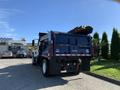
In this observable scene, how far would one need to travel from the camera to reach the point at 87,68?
11750mm

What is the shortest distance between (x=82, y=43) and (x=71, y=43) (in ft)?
2.34

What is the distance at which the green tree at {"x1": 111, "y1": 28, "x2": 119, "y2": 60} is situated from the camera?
21469 millimetres

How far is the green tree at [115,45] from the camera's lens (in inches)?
845

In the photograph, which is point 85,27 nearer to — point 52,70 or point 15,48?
point 52,70

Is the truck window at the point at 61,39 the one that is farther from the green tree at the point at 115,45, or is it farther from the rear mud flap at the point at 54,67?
the green tree at the point at 115,45

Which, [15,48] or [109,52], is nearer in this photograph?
[109,52]

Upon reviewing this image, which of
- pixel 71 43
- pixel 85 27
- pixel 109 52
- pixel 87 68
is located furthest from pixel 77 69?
pixel 109 52

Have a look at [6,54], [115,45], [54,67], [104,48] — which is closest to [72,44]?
[54,67]

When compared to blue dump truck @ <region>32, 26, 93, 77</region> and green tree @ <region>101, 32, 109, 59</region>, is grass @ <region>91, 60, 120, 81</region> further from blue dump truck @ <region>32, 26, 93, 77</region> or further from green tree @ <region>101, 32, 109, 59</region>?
green tree @ <region>101, 32, 109, 59</region>

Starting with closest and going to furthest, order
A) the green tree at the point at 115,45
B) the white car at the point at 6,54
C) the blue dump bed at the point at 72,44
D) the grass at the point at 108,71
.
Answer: the blue dump bed at the point at 72,44
the grass at the point at 108,71
the green tree at the point at 115,45
the white car at the point at 6,54

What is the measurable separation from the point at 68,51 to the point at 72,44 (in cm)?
49

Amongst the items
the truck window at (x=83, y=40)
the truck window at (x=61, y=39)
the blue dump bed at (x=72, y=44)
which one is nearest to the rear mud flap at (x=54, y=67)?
the blue dump bed at (x=72, y=44)

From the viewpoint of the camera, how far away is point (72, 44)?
1140 cm

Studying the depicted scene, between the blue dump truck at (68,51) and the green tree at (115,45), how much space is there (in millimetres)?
10224
